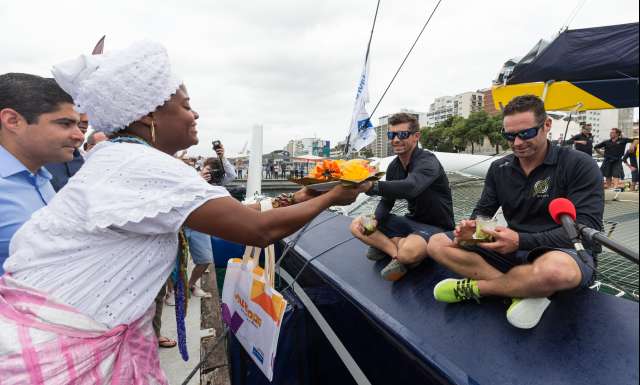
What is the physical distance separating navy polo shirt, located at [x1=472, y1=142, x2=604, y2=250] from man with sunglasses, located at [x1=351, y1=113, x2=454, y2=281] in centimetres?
61

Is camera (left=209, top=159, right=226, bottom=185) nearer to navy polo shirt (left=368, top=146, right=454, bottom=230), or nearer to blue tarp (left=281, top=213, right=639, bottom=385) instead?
navy polo shirt (left=368, top=146, right=454, bottom=230)

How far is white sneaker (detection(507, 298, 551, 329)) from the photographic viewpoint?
64.6 inches

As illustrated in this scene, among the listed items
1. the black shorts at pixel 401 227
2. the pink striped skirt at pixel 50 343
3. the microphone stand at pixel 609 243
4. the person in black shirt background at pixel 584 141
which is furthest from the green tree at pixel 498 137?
the pink striped skirt at pixel 50 343

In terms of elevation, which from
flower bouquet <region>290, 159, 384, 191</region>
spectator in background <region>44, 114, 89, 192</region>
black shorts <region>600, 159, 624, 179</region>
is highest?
black shorts <region>600, 159, 624, 179</region>

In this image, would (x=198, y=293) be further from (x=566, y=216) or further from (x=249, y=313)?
(x=566, y=216)

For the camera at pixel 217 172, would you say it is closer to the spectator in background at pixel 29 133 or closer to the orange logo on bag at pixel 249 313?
the spectator in background at pixel 29 133

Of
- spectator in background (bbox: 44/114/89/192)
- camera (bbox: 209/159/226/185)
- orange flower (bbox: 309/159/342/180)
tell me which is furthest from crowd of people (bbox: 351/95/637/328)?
camera (bbox: 209/159/226/185)

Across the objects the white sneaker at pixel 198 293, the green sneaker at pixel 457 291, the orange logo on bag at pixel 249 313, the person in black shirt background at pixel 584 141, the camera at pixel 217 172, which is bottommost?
the white sneaker at pixel 198 293

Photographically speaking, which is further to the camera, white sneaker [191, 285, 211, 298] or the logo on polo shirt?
white sneaker [191, 285, 211, 298]

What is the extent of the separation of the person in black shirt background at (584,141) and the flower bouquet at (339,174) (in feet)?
5.45

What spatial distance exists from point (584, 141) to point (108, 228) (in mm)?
2942

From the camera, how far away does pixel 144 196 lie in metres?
1.09

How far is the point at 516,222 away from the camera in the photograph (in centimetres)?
238

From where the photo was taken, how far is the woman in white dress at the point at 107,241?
1.08 m
